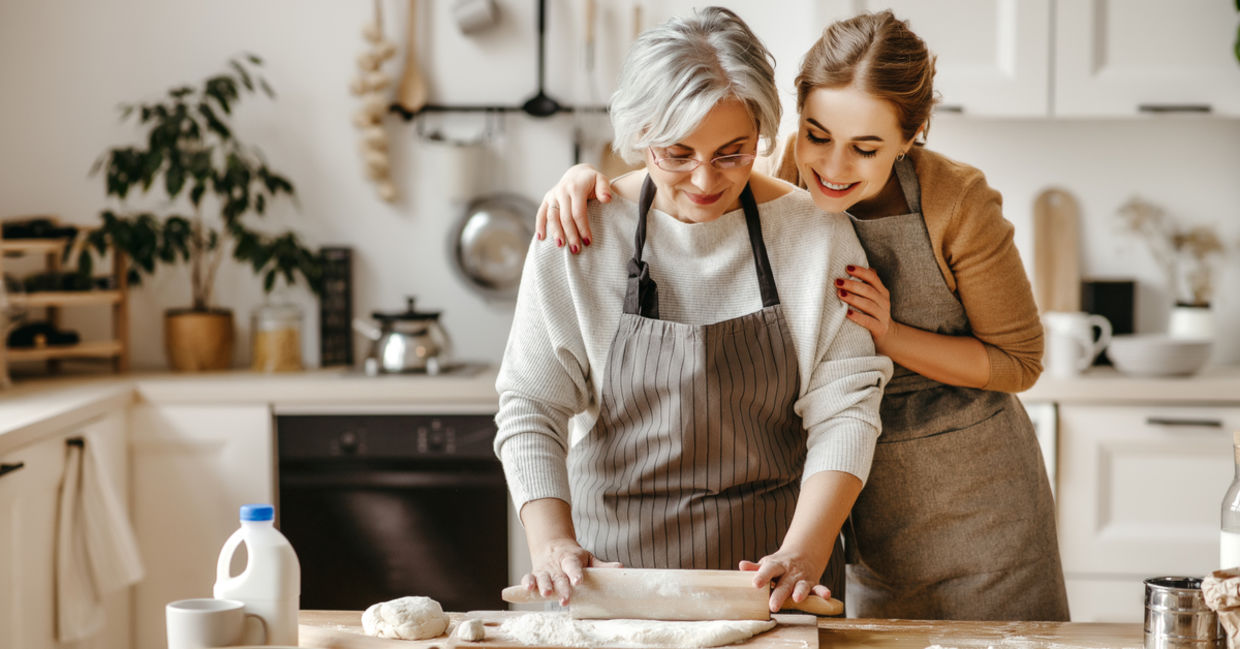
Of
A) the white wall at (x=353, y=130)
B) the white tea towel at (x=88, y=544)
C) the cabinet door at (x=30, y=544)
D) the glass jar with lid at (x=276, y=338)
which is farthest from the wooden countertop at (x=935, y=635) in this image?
the white wall at (x=353, y=130)

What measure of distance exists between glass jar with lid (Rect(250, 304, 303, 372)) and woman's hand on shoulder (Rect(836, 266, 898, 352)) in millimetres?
1842

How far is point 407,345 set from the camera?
2682mm

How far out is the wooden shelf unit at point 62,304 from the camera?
2.59m

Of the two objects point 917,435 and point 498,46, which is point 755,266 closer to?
point 917,435

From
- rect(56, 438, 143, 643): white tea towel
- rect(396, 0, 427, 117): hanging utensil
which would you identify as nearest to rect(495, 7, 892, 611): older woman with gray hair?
rect(56, 438, 143, 643): white tea towel

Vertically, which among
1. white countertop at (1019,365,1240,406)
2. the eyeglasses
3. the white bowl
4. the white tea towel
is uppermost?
the eyeglasses

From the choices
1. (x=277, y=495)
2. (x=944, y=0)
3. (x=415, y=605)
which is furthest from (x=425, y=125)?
(x=415, y=605)

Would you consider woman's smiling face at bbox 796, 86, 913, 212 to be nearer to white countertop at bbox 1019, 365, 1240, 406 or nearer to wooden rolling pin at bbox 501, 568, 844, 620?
wooden rolling pin at bbox 501, 568, 844, 620

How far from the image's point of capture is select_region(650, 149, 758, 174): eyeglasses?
124 centimetres

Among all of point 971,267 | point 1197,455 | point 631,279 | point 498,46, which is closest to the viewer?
point 631,279

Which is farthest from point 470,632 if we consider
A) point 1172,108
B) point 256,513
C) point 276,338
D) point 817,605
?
point 1172,108

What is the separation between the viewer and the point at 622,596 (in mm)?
1127

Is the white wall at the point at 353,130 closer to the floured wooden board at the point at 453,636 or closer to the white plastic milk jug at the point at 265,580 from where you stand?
the floured wooden board at the point at 453,636

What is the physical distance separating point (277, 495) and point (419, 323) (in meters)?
0.52
